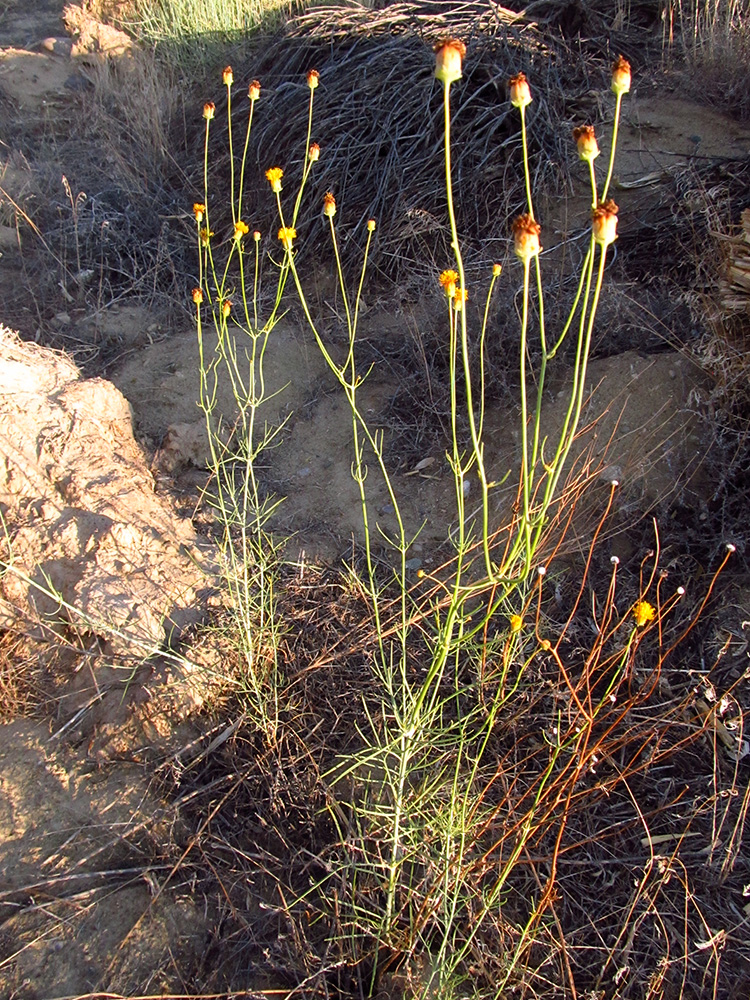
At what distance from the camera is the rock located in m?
2.38

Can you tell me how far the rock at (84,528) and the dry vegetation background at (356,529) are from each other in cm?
11

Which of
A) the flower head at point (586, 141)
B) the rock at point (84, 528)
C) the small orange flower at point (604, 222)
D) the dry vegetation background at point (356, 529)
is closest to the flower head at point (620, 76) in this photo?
the flower head at point (586, 141)

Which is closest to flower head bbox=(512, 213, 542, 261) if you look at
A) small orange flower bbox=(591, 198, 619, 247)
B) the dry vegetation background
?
small orange flower bbox=(591, 198, 619, 247)

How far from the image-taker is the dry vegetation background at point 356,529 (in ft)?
6.02

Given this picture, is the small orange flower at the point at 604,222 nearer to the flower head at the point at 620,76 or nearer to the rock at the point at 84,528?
the flower head at the point at 620,76

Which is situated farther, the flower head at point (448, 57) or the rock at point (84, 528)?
the rock at point (84, 528)

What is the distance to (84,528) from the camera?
2.56 meters

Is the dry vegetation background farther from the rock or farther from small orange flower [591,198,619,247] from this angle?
small orange flower [591,198,619,247]

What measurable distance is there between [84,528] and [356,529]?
3.41 feet

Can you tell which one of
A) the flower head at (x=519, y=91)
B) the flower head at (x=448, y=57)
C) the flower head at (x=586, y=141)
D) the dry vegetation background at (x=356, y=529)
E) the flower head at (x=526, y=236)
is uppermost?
the flower head at (x=448, y=57)

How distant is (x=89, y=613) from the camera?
2350mm

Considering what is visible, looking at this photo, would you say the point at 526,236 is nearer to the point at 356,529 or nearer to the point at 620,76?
the point at 620,76

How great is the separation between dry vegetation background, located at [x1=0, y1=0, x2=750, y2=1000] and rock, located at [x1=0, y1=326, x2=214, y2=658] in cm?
11

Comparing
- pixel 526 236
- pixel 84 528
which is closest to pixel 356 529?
pixel 84 528
